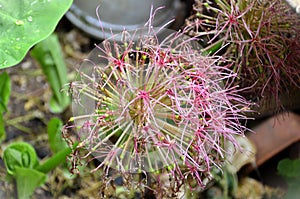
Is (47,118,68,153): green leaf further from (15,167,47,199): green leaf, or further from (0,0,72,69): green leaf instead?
(0,0,72,69): green leaf

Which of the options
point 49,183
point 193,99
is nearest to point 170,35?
point 193,99

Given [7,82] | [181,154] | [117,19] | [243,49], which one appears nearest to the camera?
[181,154]

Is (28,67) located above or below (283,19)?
below

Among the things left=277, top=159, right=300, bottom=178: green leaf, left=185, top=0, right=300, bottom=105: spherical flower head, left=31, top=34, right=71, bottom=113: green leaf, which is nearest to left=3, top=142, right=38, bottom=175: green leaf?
left=31, top=34, right=71, bottom=113: green leaf

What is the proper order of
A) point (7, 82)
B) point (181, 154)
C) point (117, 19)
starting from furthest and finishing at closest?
point (117, 19) < point (7, 82) < point (181, 154)

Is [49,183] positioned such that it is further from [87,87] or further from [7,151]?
[87,87]

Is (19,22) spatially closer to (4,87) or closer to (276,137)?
(4,87)

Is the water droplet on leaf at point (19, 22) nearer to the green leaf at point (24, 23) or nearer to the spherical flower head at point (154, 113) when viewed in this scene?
the green leaf at point (24, 23)

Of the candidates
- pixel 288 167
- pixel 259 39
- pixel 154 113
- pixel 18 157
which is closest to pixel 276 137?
pixel 288 167
